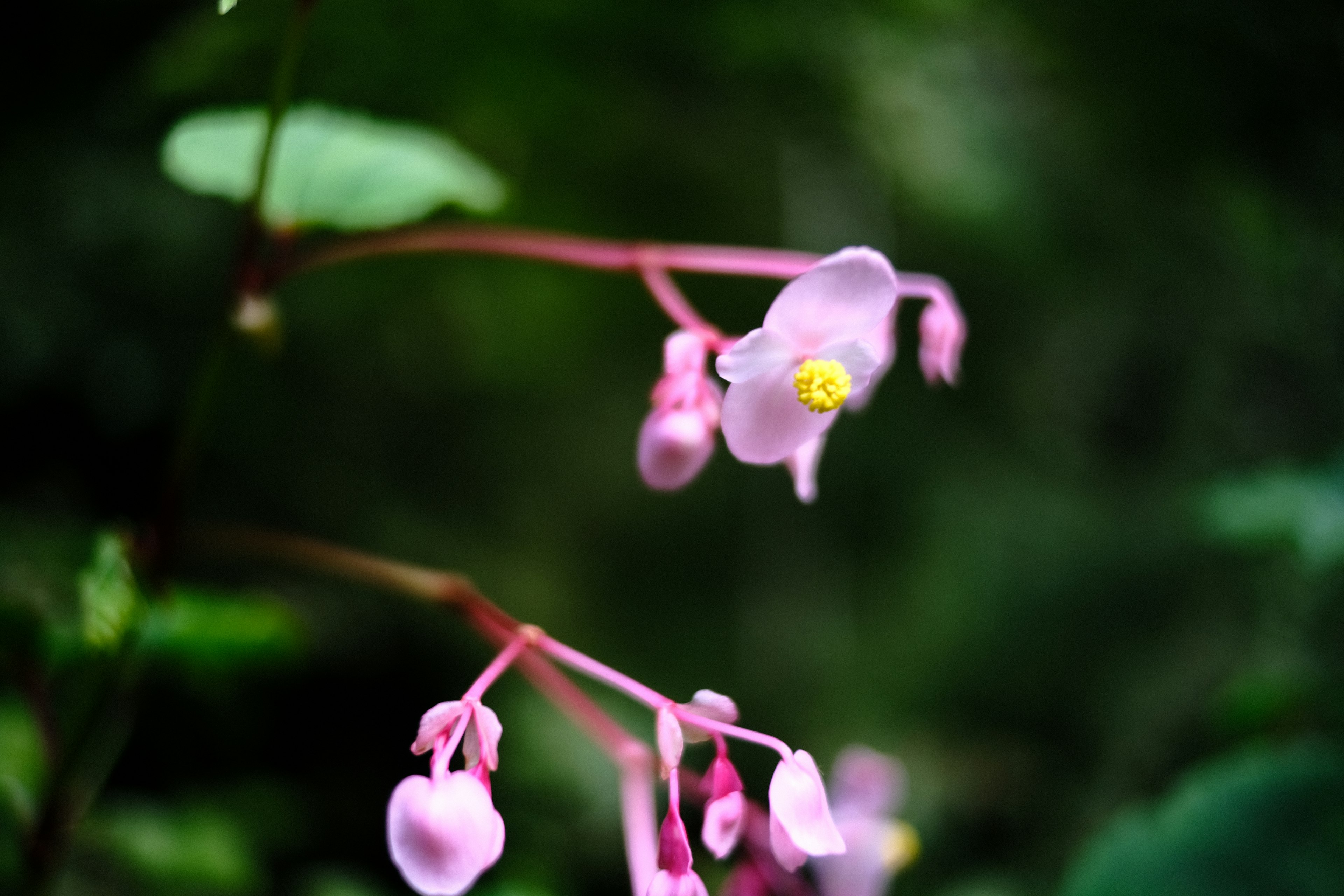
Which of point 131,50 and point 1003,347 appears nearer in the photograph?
point 131,50

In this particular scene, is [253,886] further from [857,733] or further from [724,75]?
[724,75]

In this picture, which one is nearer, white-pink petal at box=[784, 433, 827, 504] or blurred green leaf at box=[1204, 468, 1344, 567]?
white-pink petal at box=[784, 433, 827, 504]

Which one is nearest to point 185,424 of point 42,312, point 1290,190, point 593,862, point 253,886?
point 253,886

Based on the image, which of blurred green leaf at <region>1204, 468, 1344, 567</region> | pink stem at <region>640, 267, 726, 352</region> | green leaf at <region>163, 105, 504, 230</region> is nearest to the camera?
pink stem at <region>640, 267, 726, 352</region>

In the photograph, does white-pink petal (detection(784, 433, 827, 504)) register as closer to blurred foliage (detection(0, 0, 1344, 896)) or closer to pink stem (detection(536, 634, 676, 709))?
pink stem (detection(536, 634, 676, 709))

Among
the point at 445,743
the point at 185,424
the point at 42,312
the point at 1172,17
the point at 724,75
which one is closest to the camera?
the point at 445,743

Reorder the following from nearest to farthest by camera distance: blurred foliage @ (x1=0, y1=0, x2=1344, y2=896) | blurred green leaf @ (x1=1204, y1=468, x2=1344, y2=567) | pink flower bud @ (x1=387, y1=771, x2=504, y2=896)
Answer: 1. pink flower bud @ (x1=387, y1=771, x2=504, y2=896)
2. blurred green leaf @ (x1=1204, y1=468, x2=1344, y2=567)
3. blurred foliage @ (x1=0, y1=0, x2=1344, y2=896)

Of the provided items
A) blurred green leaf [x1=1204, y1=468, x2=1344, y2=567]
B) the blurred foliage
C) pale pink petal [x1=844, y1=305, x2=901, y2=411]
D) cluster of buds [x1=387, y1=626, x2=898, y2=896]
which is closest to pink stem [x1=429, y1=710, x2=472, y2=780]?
cluster of buds [x1=387, y1=626, x2=898, y2=896]
